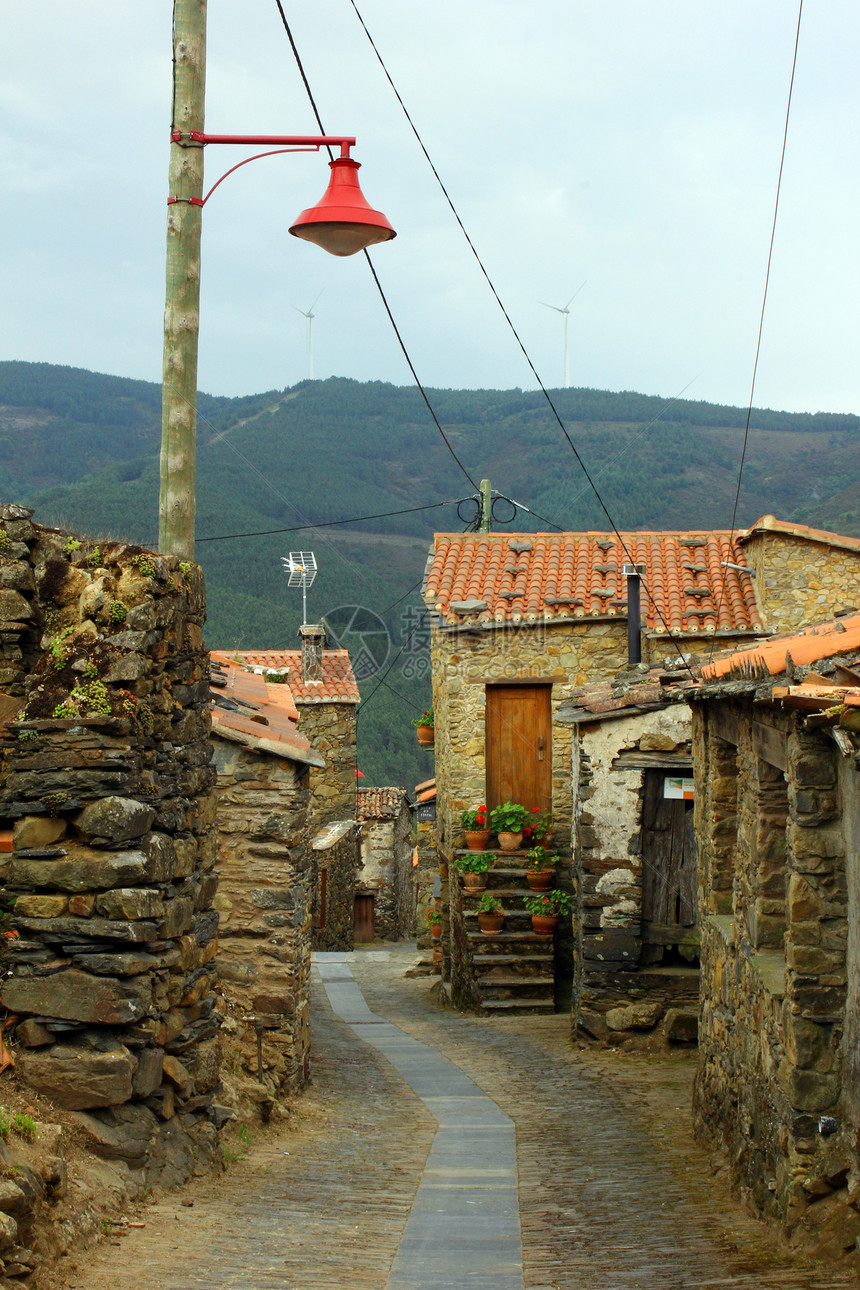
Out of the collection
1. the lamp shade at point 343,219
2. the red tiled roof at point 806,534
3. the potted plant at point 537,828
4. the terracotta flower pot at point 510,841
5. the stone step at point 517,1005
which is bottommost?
the stone step at point 517,1005

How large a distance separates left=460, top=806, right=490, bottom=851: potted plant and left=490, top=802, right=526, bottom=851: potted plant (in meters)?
0.15

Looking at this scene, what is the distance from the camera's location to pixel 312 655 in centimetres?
2716

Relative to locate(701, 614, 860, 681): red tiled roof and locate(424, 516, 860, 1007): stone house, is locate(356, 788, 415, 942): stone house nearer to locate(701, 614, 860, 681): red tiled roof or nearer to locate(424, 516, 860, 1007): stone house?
locate(424, 516, 860, 1007): stone house

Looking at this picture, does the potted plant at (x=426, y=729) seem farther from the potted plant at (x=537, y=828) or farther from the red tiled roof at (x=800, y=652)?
the red tiled roof at (x=800, y=652)

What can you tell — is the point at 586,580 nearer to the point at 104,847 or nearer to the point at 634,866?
the point at 634,866

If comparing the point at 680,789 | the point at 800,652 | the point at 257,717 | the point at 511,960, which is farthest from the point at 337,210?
the point at 511,960

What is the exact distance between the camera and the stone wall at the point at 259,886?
29.9ft

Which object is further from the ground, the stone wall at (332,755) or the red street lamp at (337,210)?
the red street lamp at (337,210)

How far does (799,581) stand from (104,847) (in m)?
12.4

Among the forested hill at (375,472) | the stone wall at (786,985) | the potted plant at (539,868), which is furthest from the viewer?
the forested hill at (375,472)

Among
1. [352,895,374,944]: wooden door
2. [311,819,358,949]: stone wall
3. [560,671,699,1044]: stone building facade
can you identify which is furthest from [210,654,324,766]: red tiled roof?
[352,895,374,944]: wooden door

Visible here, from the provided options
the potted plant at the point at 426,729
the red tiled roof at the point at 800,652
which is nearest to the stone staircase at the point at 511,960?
the potted plant at the point at 426,729

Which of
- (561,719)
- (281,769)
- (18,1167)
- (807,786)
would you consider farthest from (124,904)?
(561,719)

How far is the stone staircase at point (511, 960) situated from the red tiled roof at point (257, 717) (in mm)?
4985
